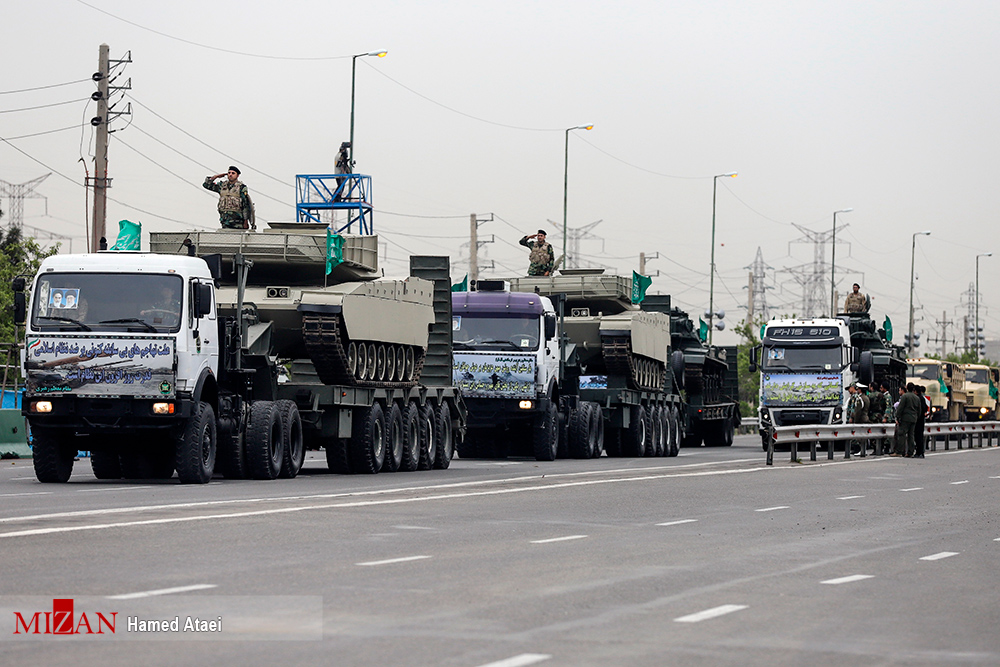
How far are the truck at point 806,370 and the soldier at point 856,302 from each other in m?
3.46

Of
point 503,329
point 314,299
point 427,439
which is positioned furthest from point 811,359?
point 314,299

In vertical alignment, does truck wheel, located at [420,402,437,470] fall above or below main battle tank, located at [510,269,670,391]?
below

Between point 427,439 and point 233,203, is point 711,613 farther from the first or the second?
point 427,439

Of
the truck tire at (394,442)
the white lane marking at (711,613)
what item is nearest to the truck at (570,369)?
the truck tire at (394,442)

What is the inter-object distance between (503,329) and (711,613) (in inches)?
896

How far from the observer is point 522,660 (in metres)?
7.88

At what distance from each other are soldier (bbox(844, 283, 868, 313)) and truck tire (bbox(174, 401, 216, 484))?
28.6m

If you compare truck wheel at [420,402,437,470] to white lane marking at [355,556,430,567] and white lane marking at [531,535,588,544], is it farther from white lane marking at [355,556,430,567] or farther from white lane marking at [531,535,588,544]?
white lane marking at [355,556,430,567]

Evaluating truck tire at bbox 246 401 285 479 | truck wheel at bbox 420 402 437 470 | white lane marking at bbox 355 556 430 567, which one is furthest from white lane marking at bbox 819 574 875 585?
truck wheel at bbox 420 402 437 470

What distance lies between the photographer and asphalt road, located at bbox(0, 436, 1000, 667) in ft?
27.2

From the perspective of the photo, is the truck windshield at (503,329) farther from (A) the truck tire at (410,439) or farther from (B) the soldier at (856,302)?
(B) the soldier at (856,302)

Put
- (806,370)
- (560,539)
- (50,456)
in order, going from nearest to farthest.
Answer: (560,539)
(50,456)
(806,370)

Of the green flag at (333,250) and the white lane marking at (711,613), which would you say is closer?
the white lane marking at (711,613)

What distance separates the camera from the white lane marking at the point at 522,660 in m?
7.75
